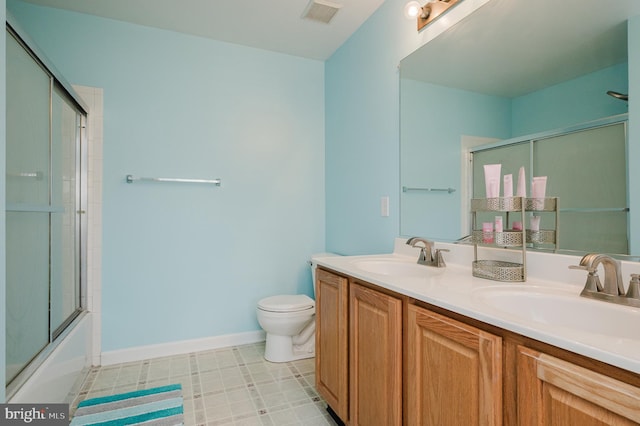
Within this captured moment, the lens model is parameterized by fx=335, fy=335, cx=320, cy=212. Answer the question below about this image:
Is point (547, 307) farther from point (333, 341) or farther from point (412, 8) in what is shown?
point (412, 8)

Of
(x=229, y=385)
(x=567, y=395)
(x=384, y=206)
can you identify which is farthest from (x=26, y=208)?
(x=567, y=395)

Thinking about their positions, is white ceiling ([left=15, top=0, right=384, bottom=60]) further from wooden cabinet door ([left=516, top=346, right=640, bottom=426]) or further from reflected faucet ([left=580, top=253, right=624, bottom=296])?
wooden cabinet door ([left=516, top=346, right=640, bottom=426])

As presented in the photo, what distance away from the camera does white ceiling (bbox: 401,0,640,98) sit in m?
1.06

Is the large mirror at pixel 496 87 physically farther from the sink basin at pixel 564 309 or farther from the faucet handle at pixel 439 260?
the sink basin at pixel 564 309

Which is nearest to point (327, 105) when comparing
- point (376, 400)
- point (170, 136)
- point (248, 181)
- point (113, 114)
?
point (248, 181)

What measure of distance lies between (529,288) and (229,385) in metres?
1.71

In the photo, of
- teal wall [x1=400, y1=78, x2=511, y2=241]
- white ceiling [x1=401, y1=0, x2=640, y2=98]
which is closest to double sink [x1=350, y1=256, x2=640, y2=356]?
teal wall [x1=400, y1=78, x2=511, y2=241]

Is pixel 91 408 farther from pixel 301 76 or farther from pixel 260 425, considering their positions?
pixel 301 76

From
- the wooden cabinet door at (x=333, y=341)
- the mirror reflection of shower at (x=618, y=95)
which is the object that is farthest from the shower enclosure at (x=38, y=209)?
the mirror reflection of shower at (x=618, y=95)

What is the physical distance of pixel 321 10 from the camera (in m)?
2.16

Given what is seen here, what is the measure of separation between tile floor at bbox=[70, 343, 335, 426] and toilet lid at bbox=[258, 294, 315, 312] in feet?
1.26

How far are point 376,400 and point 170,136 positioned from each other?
7.02ft

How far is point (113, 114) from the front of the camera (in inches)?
89.7

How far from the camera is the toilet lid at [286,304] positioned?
7.32ft
